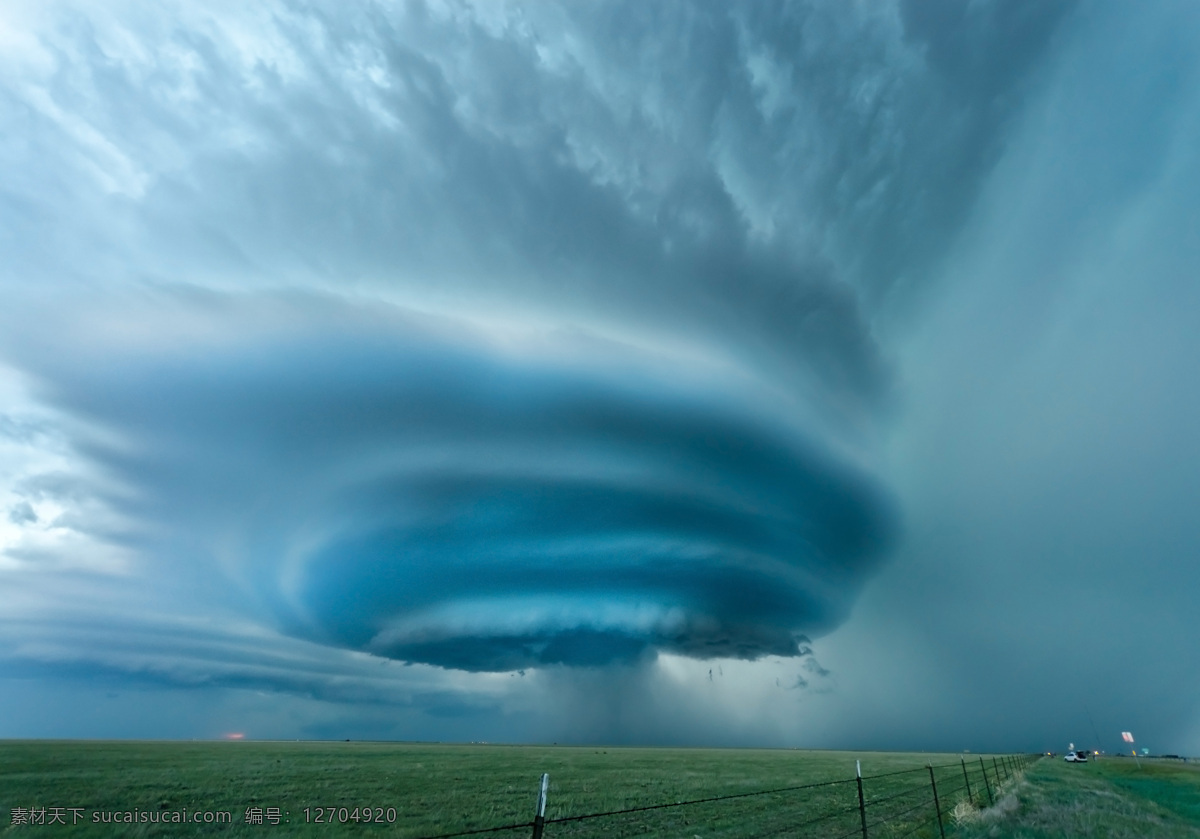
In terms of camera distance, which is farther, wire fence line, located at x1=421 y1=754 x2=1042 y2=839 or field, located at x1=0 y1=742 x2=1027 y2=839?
field, located at x1=0 y1=742 x2=1027 y2=839

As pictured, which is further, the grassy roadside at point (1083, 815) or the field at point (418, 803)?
the field at point (418, 803)

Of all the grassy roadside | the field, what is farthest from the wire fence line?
the grassy roadside

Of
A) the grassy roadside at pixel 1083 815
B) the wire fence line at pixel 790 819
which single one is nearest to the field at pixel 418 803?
the wire fence line at pixel 790 819

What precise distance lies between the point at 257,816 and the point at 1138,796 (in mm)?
55319

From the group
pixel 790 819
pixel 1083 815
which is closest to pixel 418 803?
pixel 790 819

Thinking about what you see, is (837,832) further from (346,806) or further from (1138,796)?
(1138,796)

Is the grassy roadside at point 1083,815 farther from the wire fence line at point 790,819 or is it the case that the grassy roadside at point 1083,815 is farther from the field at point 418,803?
the wire fence line at point 790,819

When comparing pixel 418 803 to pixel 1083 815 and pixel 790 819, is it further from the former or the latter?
pixel 1083 815

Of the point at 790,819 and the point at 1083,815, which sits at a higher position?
the point at 1083,815

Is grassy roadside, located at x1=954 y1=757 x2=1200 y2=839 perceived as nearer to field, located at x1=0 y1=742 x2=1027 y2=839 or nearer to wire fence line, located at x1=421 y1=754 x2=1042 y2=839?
field, located at x1=0 y1=742 x2=1027 y2=839

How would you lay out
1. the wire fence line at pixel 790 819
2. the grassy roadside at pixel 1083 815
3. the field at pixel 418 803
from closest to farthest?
the grassy roadside at pixel 1083 815 → the wire fence line at pixel 790 819 → the field at pixel 418 803

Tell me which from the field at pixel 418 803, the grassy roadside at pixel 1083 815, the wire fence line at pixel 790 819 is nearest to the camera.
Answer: the grassy roadside at pixel 1083 815

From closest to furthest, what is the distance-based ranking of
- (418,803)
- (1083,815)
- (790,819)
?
1. (1083,815)
2. (790,819)
3. (418,803)

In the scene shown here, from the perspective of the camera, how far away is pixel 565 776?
53.5m
